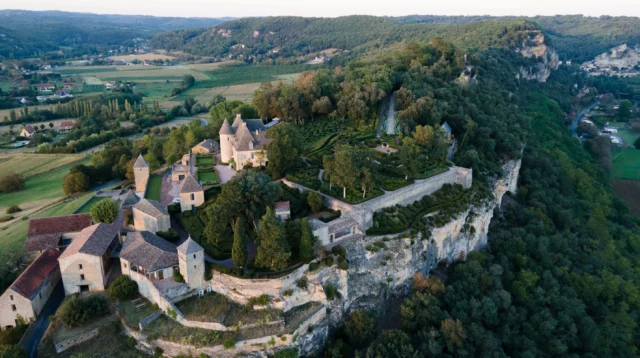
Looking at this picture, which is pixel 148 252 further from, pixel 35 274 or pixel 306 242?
pixel 306 242

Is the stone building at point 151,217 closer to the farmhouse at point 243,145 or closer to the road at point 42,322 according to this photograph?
the road at point 42,322

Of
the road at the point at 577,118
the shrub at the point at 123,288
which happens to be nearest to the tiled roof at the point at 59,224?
the shrub at the point at 123,288

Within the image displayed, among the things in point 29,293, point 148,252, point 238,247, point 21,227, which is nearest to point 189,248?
point 238,247

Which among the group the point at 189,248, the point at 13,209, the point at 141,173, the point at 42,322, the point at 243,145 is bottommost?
the point at 42,322

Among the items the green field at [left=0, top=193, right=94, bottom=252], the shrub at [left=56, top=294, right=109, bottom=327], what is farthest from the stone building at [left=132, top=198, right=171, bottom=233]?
the green field at [left=0, top=193, right=94, bottom=252]

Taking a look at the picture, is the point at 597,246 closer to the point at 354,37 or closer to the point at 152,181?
the point at 152,181

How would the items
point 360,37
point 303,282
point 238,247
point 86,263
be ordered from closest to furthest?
point 238,247, point 303,282, point 86,263, point 360,37

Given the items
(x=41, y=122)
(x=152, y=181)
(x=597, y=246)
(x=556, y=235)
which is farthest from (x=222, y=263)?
(x=41, y=122)
